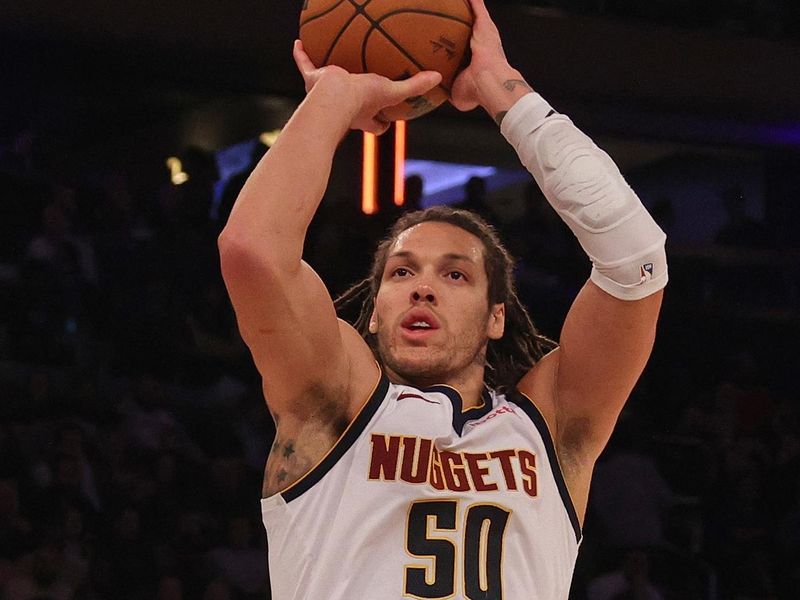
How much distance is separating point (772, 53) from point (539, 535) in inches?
228

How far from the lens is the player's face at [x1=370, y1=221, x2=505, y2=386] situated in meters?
2.76

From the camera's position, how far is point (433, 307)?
2.76 m

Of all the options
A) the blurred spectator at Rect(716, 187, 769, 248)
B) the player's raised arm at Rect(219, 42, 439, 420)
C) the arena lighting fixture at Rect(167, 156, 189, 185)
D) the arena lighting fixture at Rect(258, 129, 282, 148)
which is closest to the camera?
the player's raised arm at Rect(219, 42, 439, 420)

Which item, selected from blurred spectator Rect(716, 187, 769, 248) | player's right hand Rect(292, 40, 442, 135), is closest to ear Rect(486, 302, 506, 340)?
player's right hand Rect(292, 40, 442, 135)

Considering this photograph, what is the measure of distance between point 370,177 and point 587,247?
498cm

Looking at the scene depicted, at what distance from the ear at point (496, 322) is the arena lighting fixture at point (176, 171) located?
15.4 feet

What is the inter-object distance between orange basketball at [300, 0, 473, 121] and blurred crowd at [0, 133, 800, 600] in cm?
353

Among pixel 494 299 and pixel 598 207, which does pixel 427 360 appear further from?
pixel 598 207

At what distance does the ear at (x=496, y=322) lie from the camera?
2.94 metres

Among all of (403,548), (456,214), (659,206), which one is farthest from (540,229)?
(403,548)

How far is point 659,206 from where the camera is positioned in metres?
8.20

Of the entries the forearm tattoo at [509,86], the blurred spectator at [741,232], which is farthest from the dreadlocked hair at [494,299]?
the blurred spectator at [741,232]

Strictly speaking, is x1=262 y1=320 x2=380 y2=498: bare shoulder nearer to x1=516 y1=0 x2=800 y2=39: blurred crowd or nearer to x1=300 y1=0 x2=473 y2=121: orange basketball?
x1=300 y1=0 x2=473 y2=121: orange basketball

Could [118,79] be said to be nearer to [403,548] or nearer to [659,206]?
[659,206]
